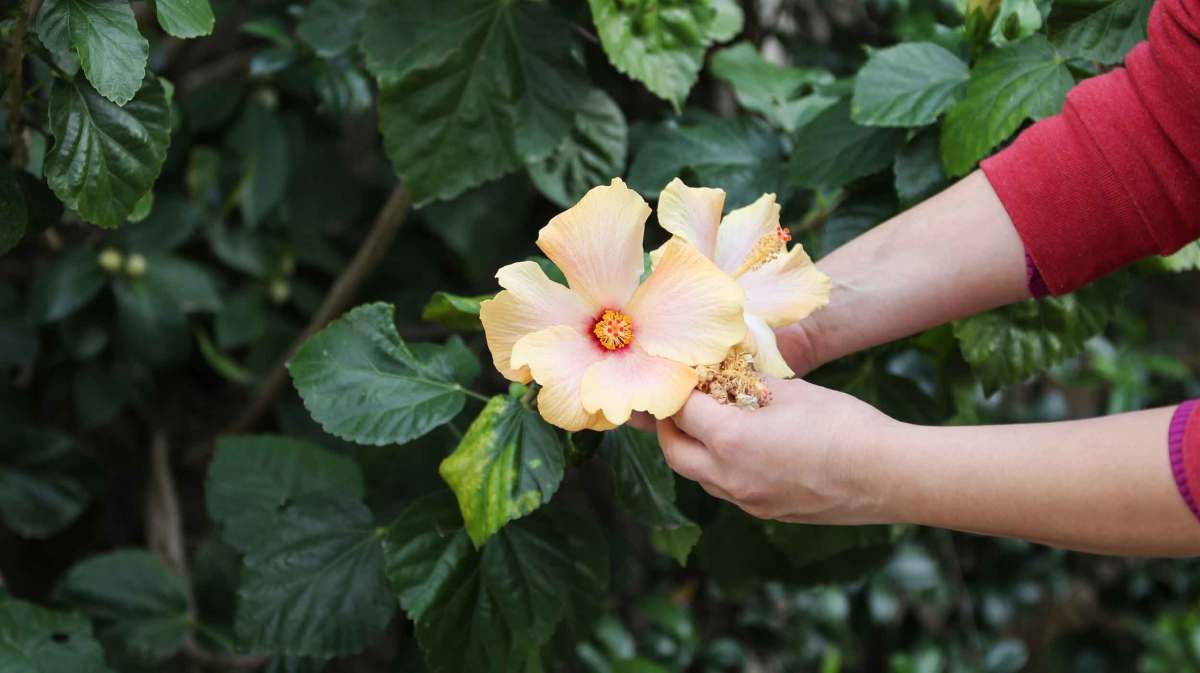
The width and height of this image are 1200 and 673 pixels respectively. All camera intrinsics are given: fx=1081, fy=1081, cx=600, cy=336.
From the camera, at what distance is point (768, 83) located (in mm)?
1198

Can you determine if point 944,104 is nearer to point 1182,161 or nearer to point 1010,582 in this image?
point 1182,161

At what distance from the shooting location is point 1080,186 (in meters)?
0.82

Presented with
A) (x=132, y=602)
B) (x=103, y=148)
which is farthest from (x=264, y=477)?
(x=103, y=148)

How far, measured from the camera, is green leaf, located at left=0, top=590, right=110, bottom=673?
0.90 metres

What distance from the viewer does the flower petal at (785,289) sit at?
2.46 feet

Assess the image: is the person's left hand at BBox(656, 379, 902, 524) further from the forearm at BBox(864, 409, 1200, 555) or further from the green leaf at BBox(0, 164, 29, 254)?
the green leaf at BBox(0, 164, 29, 254)

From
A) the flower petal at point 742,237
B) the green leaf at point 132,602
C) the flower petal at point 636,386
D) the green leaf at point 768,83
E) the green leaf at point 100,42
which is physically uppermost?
the green leaf at point 100,42

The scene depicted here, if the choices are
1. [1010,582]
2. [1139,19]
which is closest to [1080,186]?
[1139,19]

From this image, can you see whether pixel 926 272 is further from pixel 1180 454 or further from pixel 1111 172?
pixel 1180 454

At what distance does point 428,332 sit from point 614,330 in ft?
2.59

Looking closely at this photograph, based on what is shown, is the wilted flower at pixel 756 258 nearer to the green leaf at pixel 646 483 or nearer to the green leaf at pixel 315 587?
the green leaf at pixel 646 483

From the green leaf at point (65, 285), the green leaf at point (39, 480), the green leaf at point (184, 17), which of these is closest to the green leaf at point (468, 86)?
the green leaf at point (184, 17)

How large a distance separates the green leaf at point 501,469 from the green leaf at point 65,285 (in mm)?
761

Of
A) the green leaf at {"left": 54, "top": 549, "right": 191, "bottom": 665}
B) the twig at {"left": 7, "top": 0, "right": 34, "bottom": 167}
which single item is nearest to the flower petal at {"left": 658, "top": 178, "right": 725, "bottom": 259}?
the twig at {"left": 7, "top": 0, "right": 34, "bottom": 167}
